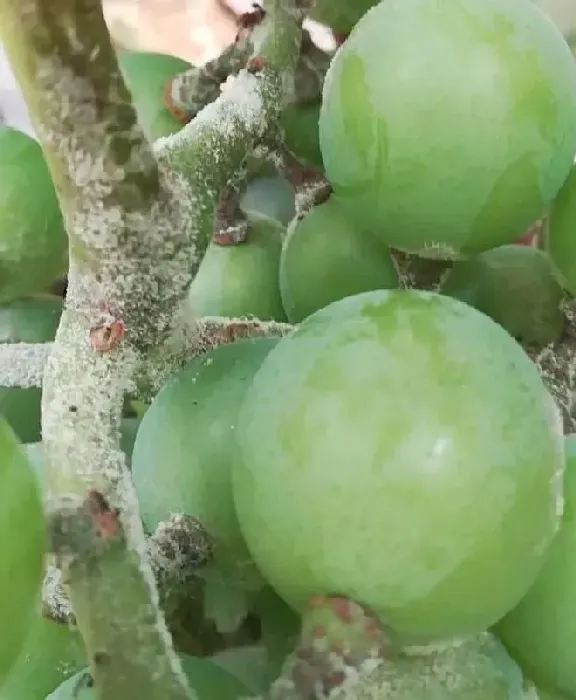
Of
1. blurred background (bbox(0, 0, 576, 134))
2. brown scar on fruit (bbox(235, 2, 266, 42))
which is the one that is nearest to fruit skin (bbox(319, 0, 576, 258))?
brown scar on fruit (bbox(235, 2, 266, 42))

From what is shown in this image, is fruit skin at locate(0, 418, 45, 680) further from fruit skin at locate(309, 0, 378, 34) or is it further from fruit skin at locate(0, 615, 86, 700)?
fruit skin at locate(309, 0, 378, 34)

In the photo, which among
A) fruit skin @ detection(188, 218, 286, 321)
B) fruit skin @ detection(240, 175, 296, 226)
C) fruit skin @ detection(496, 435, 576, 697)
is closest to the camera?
fruit skin @ detection(496, 435, 576, 697)

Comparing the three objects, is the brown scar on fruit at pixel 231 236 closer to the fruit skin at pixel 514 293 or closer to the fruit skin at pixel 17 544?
the fruit skin at pixel 514 293

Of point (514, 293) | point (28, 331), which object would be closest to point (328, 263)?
point (514, 293)

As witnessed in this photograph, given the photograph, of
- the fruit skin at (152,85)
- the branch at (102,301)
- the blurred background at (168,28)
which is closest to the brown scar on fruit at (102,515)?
the branch at (102,301)

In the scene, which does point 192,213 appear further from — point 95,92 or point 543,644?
point 543,644

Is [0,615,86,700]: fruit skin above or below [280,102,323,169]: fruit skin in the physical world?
below
